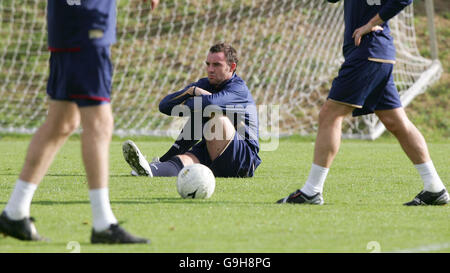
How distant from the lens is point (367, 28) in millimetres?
5418

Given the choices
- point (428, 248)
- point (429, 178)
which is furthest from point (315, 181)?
point (428, 248)

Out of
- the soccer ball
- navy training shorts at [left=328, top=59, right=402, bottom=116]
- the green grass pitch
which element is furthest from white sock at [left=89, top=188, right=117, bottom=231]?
navy training shorts at [left=328, top=59, right=402, bottom=116]

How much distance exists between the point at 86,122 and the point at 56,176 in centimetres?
374

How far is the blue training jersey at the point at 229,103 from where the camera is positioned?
7.18 metres

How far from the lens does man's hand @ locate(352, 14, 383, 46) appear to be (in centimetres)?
539

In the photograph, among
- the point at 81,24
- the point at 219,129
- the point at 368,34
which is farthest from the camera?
the point at 219,129

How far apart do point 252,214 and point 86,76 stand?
168 cm

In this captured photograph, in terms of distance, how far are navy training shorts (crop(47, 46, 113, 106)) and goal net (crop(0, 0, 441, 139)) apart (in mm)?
9407

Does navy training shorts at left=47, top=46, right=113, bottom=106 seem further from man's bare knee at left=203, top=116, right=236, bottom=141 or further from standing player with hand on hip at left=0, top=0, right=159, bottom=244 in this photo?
man's bare knee at left=203, top=116, right=236, bottom=141

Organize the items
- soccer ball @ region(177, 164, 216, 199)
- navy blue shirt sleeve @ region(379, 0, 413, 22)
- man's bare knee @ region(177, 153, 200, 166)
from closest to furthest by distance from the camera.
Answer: navy blue shirt sleeve @ region(379, 0, 413, 22) < soccer ball @ region(177, 164, 216, 199) < man's bare knee @ region(177, 153, 200, 166)

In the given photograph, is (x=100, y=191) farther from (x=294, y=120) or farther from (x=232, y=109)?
(x=294, y=120)

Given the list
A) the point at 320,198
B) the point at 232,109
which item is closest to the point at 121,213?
the point at 320,198

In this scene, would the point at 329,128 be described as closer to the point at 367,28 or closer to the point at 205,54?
the point at 367,28

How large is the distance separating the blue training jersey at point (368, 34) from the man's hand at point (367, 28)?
3 centimetres
